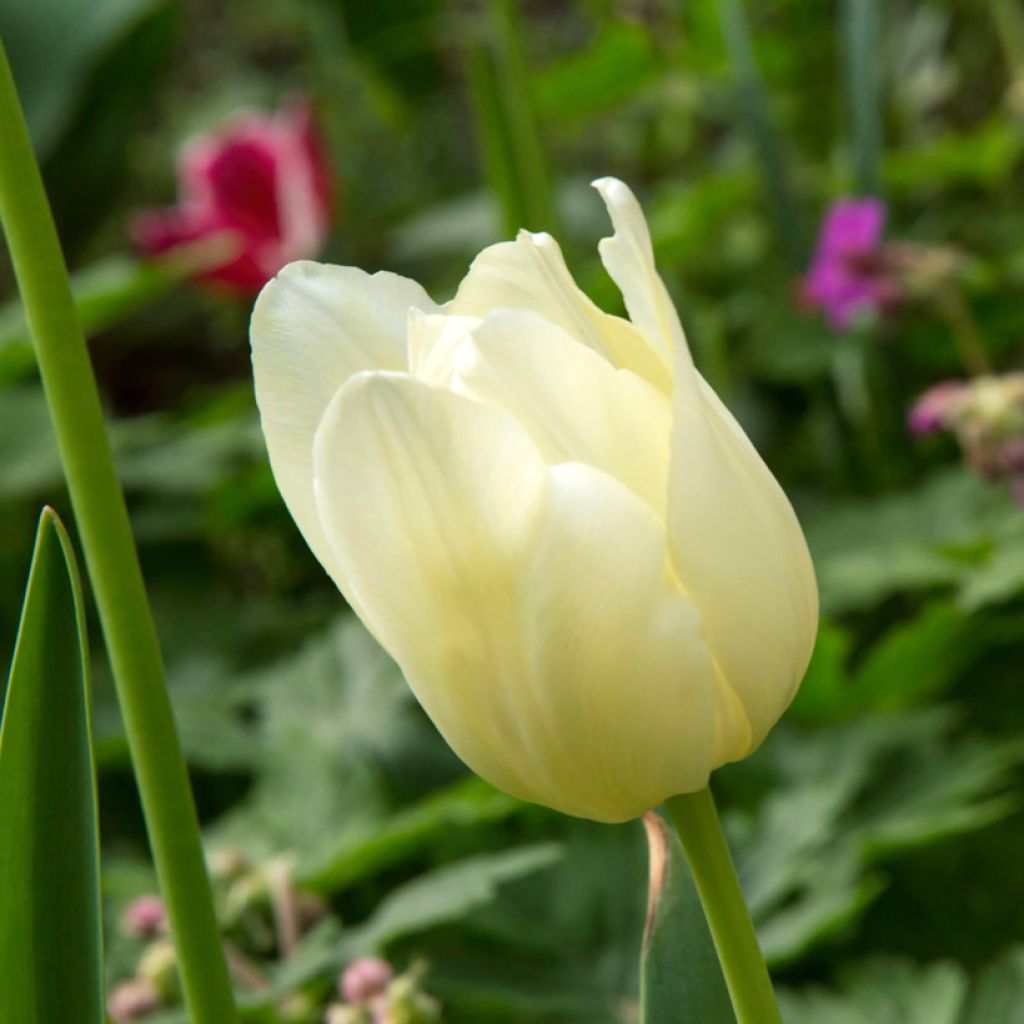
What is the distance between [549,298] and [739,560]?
0.19ft

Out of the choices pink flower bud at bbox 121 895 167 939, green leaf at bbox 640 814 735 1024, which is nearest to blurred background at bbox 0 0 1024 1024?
pink flower bud at bbox 121 895 167 939

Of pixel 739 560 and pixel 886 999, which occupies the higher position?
pixel 739 560

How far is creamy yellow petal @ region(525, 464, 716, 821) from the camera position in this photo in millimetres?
220

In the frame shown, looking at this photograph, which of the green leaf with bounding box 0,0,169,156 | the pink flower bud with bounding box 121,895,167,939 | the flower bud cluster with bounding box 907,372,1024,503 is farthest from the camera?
the green leaf with bounding box 0,0,169,156

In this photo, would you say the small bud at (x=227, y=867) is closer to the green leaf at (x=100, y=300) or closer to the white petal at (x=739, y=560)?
the white petal at (x=739, y=560)

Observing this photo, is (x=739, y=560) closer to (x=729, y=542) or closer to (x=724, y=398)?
(x=729, y=542)

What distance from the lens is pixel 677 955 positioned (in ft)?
0.83

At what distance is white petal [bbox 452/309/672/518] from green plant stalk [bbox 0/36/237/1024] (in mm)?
60

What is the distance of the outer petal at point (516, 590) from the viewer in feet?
0.72

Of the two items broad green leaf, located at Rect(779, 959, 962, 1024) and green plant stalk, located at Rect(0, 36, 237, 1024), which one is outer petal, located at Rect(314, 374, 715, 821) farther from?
broad green leaf, located at Rect(779, 959, 962, 1024)

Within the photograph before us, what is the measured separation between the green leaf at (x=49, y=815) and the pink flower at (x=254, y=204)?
1.04 m

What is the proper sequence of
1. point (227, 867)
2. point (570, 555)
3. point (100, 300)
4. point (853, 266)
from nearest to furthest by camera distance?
point (570, 555), point (227, 867), point (853, 266), point (100, 300)

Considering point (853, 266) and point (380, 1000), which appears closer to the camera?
point (380, 1000)

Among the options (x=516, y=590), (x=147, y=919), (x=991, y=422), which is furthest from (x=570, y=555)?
(x=991, y=422)
